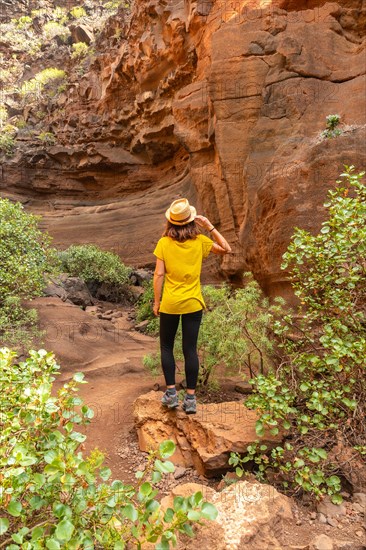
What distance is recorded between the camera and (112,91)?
16219 millimetres

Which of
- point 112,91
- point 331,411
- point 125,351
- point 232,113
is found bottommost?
point 125,351

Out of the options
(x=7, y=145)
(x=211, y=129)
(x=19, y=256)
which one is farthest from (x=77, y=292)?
(x=7, y=145)

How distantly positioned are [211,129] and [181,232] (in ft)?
23.4

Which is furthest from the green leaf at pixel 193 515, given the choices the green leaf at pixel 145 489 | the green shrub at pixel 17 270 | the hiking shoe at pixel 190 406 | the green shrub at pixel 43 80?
the green shrub at pixel 43 80

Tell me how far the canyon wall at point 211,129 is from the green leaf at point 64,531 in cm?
496

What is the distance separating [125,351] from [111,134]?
1228 centimetres

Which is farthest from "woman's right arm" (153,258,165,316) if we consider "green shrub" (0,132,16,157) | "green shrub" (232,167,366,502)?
"green shrub" (0,132,16,157)

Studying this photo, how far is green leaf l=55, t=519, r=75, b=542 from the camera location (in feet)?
4.48

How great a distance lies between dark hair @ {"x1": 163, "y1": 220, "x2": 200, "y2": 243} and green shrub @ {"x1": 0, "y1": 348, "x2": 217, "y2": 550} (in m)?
1.71

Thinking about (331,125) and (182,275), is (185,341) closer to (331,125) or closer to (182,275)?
(182,275)

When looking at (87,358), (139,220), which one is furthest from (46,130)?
(87,358)

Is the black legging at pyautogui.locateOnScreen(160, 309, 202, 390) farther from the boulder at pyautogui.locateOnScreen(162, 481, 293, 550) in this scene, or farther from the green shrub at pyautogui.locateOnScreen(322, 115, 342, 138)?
the green shrub at pyautogui.locateOnScreen(322, 115, 342, 138)

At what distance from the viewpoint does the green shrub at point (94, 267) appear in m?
12.2

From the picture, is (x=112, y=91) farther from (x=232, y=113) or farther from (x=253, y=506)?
(x=253, y=506)
